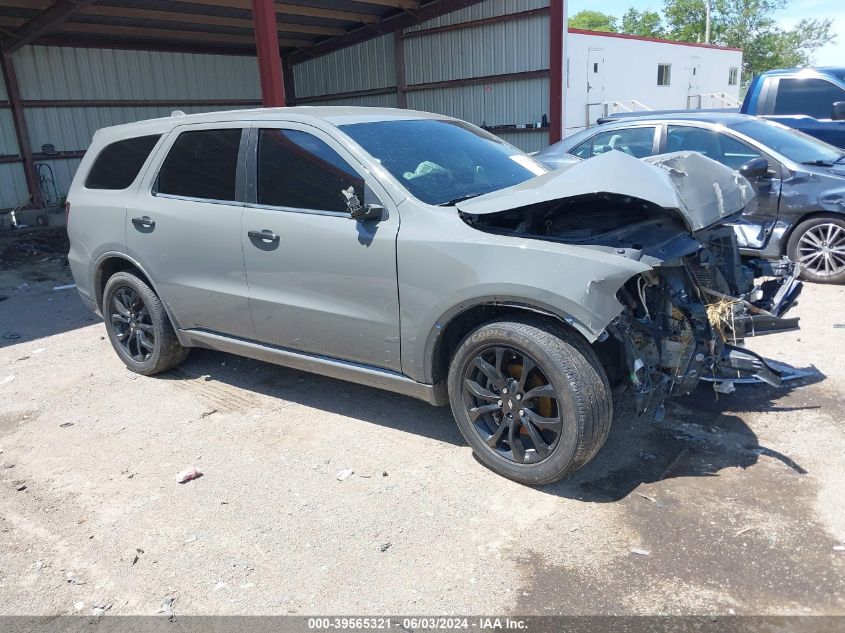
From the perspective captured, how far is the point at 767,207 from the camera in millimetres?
6891

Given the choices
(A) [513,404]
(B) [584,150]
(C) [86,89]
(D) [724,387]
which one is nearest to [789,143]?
(B) [584,150]

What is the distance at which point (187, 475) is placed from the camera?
3832mm

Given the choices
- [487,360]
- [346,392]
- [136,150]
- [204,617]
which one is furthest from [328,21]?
[204,617]

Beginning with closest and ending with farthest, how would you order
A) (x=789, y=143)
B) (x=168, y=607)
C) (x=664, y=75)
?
1. (x=168, y=607)
2. (x=789, y=143)
3. (x=664, y=75)

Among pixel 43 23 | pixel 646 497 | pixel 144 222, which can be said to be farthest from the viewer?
pixel 43 23

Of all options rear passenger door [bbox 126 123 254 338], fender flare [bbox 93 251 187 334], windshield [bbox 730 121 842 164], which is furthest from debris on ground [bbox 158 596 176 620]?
windshield [bbox 730 121 842 164]

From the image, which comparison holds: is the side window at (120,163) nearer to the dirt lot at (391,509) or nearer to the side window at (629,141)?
the dirt lot at (391,509)

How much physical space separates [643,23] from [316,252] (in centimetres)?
6544

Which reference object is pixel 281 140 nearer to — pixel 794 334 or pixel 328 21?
pixel 794 334

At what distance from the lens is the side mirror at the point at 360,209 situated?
3670 millimetres

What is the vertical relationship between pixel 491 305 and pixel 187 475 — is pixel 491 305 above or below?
above

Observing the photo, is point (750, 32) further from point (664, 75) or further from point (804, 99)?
point (804, 99)

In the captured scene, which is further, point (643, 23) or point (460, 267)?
point (643, 23)

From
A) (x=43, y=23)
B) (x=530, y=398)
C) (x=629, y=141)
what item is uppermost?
(x=43, y=23)
